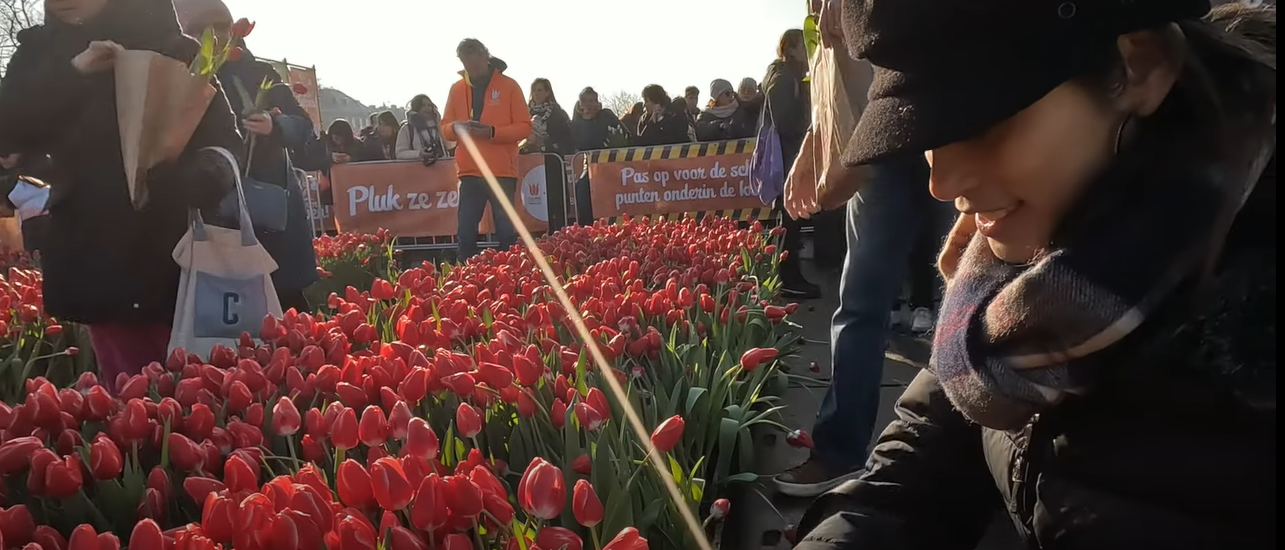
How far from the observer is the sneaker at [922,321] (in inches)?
181

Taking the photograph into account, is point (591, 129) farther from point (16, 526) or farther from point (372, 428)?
point (16, 526)

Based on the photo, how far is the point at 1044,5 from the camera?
749 mm

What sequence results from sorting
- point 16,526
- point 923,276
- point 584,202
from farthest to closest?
point 584,202 → point 923,276 → point 16,526

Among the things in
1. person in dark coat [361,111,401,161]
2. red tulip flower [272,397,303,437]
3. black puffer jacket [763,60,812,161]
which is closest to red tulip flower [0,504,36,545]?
red tulip flower [272,397,303,437]

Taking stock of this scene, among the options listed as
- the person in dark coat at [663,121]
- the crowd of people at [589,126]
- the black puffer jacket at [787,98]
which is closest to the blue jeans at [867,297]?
the black puffer jacket at [787,98]

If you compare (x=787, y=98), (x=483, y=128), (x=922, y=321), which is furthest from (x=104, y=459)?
(x=787, y=98)

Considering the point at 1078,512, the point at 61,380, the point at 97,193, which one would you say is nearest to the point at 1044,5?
the point at 1078,512

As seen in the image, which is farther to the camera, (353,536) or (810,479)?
(810,479)

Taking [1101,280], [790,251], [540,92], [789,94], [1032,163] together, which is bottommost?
[790,251]

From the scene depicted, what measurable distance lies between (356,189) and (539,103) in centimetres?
222

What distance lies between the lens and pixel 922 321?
4602 millimetres

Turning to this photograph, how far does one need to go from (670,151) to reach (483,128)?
10.7 feet

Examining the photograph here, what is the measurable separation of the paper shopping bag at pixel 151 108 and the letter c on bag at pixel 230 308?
13.9 inches

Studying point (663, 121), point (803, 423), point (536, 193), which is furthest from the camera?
point (536, 193)
